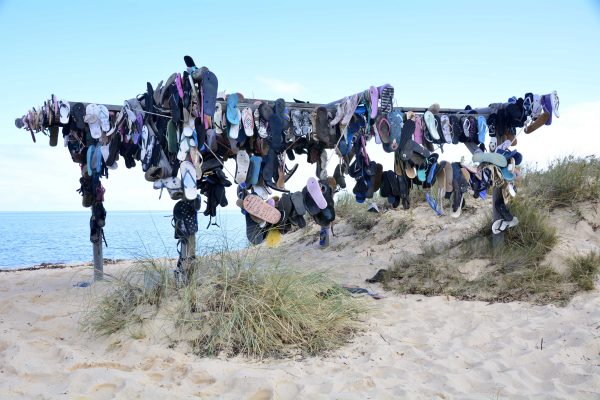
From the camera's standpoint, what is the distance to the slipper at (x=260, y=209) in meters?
Answer: 4.21

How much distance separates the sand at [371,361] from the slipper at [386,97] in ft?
5.42

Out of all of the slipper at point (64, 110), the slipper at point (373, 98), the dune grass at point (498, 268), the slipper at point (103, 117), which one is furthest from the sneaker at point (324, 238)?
the slipper at point (64, 110)

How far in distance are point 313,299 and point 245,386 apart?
3.69ft

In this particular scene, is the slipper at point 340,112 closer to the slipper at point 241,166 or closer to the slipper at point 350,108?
the slipper at point 350,108

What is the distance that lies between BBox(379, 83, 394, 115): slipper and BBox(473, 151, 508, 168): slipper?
1090 mm

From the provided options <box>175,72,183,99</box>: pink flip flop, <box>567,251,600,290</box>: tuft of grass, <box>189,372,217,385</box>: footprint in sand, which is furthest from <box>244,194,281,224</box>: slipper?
<box>567,251,600,290</box>: tuft of grass

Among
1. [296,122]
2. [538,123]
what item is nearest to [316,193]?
[296,122]

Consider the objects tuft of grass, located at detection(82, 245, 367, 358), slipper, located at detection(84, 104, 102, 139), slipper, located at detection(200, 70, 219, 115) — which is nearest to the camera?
tuft of grass, located at detection(82, 245, 367, 358)

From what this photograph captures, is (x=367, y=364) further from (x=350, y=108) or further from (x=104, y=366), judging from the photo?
(x=350, y=108)

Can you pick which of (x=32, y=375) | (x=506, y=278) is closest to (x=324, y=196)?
(x=506, y=278)

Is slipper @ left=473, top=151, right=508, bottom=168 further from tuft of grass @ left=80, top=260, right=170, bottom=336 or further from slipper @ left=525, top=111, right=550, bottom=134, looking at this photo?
tuft of grass @ left=80, top=260, right=170, bottom=336

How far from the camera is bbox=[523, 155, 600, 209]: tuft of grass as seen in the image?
614 cm

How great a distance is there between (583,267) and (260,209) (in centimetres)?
307

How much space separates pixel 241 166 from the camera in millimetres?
4344
